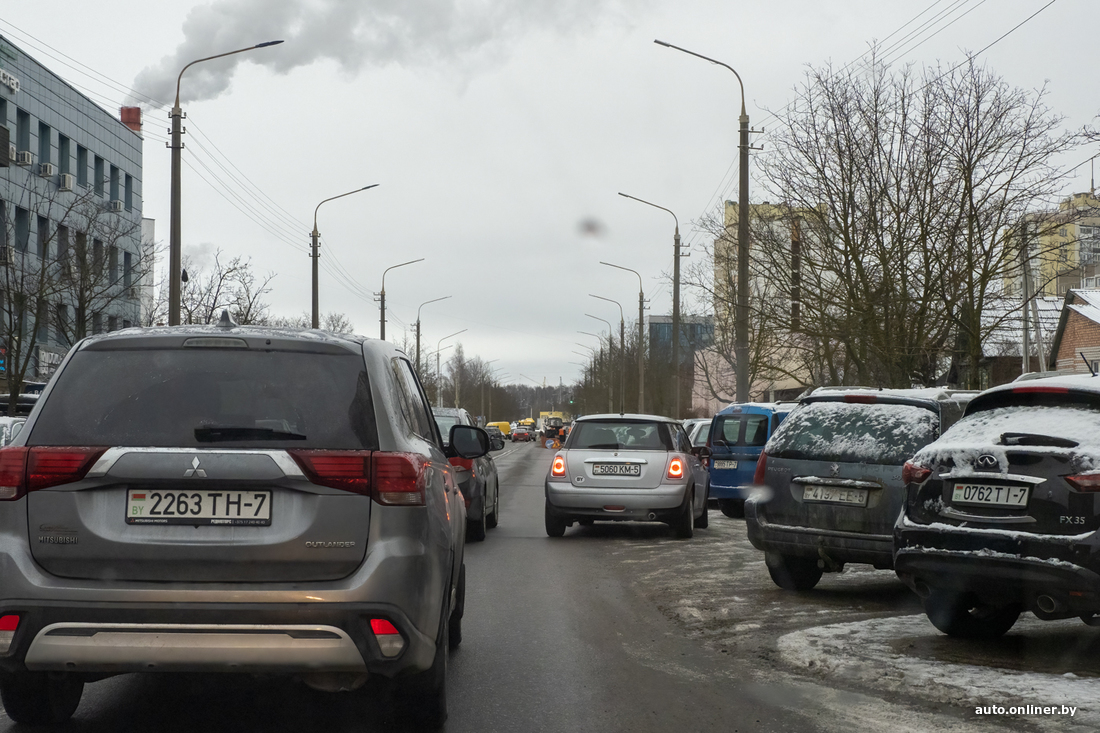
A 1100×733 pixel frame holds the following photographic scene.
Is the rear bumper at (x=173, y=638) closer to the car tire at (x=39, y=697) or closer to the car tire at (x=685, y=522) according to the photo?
the car tire at (x=39, y=697)

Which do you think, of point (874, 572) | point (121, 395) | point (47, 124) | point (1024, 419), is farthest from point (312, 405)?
point (47, 124)

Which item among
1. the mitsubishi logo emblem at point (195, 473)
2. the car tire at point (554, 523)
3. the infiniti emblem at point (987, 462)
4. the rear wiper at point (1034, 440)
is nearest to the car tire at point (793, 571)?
the infiniti emblem at point (987, 462)

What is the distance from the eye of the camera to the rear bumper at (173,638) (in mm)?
4344

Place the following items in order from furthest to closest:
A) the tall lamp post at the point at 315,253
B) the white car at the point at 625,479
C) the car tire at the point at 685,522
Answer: the tall lamp post at the point at 315,253, the car tire at the point at 685,522, the white car at the point at 625,479

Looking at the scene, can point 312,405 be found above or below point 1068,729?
above

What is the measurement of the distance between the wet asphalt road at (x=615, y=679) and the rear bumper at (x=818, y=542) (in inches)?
14.6

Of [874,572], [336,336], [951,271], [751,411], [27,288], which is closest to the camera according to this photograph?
[336,336]

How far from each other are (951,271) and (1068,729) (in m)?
19.8

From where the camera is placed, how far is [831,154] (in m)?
24.5

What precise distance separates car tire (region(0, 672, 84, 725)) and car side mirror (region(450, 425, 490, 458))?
2231mm

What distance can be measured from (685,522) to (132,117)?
51.5 m

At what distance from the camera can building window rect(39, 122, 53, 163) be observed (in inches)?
1789

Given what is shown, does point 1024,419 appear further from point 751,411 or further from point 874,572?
point 751,411

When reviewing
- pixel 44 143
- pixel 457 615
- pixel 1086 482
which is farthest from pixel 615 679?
pixel 44 143
